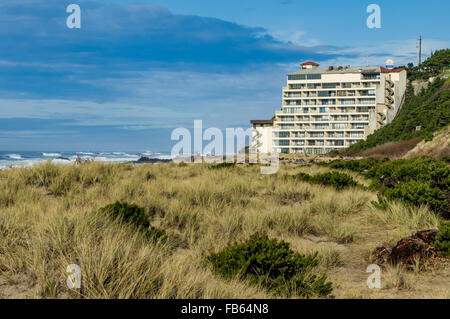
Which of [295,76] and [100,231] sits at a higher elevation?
[295,76]

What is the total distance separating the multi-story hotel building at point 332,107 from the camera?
106312 millimetres

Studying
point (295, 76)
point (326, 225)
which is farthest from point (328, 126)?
point (326, 225)

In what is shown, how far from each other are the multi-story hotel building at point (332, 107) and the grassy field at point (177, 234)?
297 ft

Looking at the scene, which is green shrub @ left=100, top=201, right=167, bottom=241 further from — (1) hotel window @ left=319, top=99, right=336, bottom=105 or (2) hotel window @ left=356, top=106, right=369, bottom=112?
(1) hotel window @ left=319, top=99, right=336, bottom=105

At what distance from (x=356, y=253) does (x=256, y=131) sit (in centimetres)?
10838

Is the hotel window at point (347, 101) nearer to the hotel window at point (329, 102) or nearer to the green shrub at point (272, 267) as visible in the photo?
the hotel window at point (329, 102)

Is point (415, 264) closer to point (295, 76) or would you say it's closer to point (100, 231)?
point (100, 231)

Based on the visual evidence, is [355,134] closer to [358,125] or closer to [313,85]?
[358,125]

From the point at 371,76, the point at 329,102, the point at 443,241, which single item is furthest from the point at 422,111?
the point at 371,76

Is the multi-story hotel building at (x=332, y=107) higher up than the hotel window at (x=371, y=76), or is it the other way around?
the hotel window at (x=371, y=76)

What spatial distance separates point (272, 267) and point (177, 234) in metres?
3.02

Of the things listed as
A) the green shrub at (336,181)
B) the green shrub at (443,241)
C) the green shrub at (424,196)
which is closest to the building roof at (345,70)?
the green shrub at (336,181)

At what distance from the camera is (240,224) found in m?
9.60

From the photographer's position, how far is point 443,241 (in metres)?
8.02
